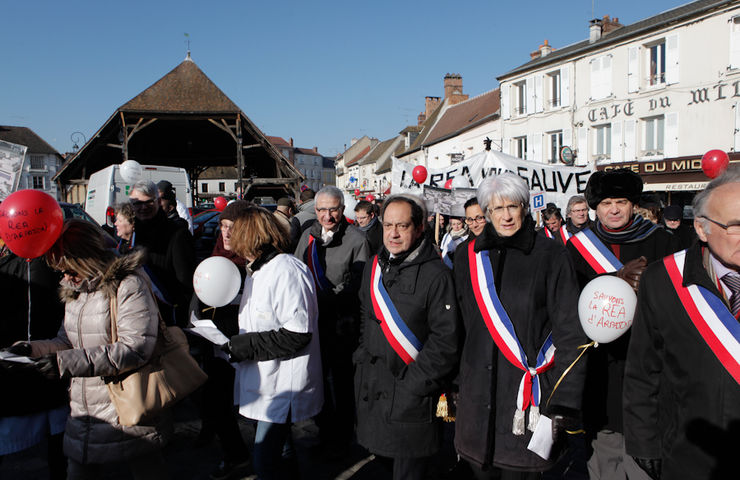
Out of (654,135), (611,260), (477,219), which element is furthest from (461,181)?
(654,135)

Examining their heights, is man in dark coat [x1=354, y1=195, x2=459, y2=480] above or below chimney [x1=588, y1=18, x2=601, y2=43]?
below

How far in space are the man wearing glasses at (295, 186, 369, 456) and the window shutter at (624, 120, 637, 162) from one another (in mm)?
19885

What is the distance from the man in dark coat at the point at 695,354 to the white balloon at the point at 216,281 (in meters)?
2.15

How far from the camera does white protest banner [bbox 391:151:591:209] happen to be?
8602 mm

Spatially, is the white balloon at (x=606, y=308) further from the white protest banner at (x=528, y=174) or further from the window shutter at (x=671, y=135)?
the window shutter at (x=671, y=135)

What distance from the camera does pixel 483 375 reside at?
2.55 meters

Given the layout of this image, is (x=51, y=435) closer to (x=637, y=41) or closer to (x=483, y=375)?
(x=483, y=375)

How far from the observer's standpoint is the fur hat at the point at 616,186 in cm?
294

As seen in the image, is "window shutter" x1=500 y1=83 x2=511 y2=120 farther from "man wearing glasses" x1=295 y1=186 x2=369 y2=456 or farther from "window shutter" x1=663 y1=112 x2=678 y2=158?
"man wearing glasses" x1=295 y1=186 x2=369 y2=456

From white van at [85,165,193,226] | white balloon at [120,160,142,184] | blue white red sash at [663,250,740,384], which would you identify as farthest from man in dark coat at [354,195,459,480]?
white van at [85,165,193,226]

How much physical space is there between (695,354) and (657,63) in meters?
21.9

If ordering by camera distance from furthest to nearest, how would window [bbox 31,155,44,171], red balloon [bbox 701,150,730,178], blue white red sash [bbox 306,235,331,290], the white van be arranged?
1. window [bbox 31,155,44,171]
2. the white van
3. red balloon [bbox 701,150,730,178]
4. blue white red sash [bbox 306,235,331,290]

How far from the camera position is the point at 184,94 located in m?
18.2

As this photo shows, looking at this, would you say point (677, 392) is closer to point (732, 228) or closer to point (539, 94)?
point (732, 228)
